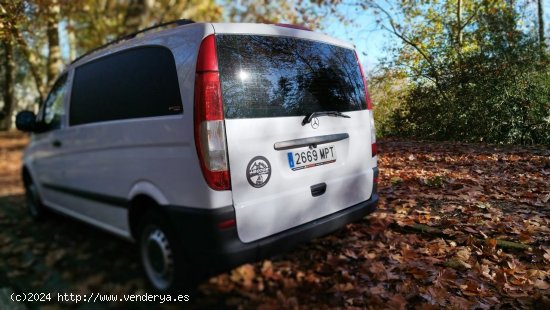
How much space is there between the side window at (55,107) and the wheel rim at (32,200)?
119 cm

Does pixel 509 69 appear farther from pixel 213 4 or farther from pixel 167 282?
pixel 213 4

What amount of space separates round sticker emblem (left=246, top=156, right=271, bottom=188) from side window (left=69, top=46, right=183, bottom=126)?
1.91 feet

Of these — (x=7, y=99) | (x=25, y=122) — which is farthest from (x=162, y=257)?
(x=7, y=99)

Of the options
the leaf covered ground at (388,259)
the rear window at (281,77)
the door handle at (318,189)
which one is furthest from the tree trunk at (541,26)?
the door handle at (318,189)

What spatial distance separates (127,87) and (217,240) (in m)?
1.49

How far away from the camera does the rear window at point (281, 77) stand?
2.33 m

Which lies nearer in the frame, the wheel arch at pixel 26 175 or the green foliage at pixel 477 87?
the wheel arch at pixel 26 175

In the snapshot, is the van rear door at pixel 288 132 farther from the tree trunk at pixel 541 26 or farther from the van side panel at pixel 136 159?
the tree trunk at pixel 541 26

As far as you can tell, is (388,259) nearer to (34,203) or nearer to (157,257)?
(157,257)

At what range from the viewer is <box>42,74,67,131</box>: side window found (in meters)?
3.84

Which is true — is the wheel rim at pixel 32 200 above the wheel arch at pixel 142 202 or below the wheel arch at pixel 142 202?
below

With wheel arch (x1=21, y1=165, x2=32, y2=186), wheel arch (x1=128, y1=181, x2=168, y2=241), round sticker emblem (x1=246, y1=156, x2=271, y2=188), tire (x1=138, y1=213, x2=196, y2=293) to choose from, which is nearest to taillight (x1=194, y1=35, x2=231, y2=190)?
round sticker emblem (x1=246, y1=156, x2=271, y2=188)

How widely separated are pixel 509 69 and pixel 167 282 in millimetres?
8787

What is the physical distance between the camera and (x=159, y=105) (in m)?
2.55
